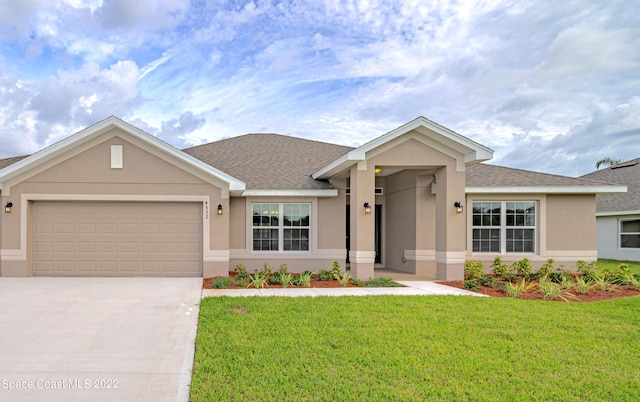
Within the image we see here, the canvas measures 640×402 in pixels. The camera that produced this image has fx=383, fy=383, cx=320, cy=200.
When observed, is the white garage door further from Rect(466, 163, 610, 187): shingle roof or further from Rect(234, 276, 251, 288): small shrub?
Rect(466, 163, 610, 187): shingle roof

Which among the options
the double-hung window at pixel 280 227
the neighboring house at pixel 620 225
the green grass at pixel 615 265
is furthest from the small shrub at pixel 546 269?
the neighboring house at pixel 620 225

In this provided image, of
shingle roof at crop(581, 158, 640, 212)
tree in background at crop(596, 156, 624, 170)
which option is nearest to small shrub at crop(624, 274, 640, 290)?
shingle roof at crop(581, 158, 640, 212)

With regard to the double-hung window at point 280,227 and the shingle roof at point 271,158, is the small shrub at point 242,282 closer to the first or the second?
the double-hung window at point 280,227

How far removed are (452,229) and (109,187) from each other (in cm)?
1004

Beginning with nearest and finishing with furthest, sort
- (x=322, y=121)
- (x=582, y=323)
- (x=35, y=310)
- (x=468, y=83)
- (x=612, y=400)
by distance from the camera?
1. (x=612, y=400)
2. (x=582, y=323)
3. (x=35, y=310)
4. (x=468, y=83)
5. (x=322, y=121)

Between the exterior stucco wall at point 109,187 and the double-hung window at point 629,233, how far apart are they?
19.8m

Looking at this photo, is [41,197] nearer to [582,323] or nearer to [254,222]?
[254,222]

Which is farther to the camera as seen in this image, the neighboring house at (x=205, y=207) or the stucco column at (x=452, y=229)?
the stucco column at (x=452, y=229)

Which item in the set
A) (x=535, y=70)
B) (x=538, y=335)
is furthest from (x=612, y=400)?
(x=535, y=70)

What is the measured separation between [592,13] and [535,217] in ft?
23.0

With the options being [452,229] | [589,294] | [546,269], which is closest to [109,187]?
[452,229]

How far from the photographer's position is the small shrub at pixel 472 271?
11.5 m

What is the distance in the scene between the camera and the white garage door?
1109 cm

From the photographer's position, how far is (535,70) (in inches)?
642
